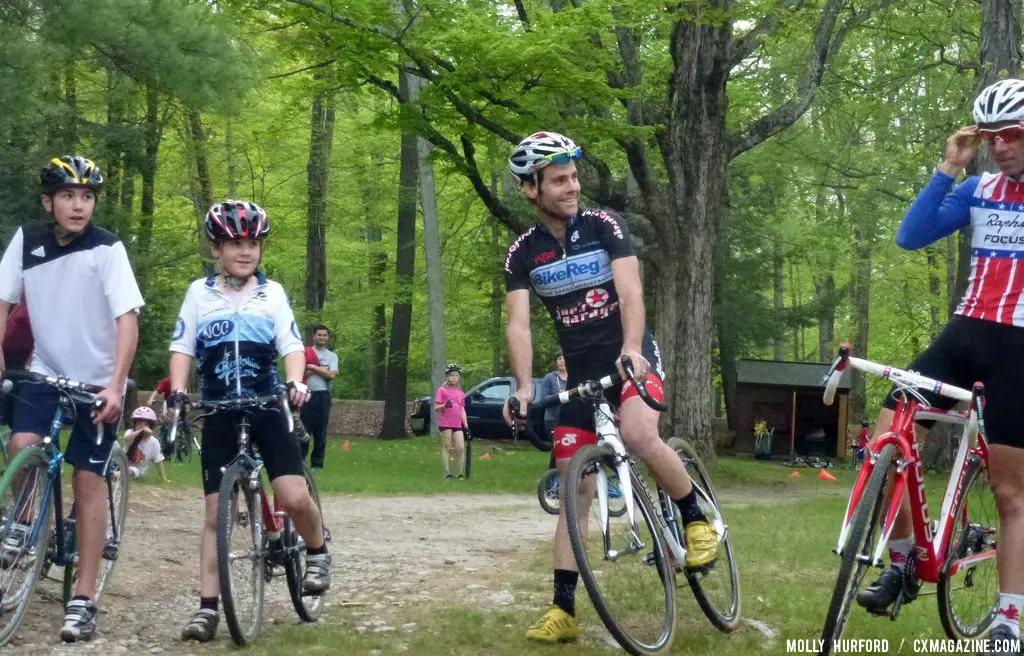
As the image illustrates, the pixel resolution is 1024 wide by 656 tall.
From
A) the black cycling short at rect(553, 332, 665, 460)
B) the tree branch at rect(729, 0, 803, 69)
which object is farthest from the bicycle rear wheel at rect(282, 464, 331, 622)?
the tree branch at rect(729, 0, 803, 69)

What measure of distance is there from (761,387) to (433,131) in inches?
815

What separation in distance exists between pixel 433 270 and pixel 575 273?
2635cm

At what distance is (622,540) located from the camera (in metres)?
5.46

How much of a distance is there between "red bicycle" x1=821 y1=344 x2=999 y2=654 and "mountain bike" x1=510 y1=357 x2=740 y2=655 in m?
0.78

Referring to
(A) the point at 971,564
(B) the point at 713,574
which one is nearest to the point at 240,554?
(B) the point at 713,574

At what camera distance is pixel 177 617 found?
672cm

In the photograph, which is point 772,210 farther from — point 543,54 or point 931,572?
point 931,572

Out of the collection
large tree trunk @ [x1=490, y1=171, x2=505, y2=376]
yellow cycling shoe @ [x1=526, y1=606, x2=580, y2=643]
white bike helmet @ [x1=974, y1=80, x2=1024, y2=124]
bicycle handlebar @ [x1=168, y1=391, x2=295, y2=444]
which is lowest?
yellow cycling shoe @ [x1=526, y1=606, x2=580, y2=643]

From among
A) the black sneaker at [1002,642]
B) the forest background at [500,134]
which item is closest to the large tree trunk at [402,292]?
the forest background at [500,134]

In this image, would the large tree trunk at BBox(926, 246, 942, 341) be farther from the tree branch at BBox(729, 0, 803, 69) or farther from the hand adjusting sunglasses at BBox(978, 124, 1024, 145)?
the hand adjusting sunglasses at BBox(978, 124, 1024, 145)

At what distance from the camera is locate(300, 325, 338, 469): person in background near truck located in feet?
57.4

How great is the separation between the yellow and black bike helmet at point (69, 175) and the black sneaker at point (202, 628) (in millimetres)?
2103

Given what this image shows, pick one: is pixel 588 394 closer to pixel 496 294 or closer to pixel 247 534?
pixel 247 534

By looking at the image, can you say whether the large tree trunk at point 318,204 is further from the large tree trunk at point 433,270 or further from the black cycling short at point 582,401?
the black cycling short at point 582,401
